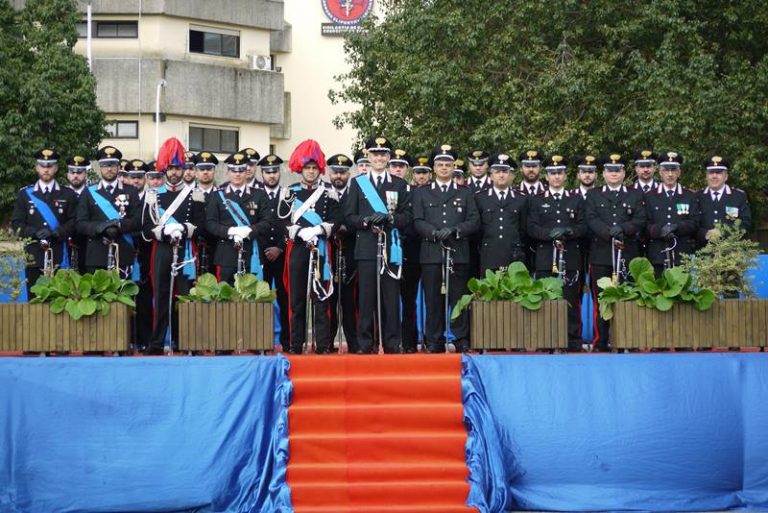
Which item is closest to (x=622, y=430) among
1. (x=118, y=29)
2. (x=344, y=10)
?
(x=118, y=29)

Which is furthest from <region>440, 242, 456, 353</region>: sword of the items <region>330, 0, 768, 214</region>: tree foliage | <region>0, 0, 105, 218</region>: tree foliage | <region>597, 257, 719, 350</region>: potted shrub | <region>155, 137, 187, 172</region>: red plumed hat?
<region>0, 0, 105, 218</region>: tree foliage

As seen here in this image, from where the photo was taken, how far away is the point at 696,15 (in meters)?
23.1

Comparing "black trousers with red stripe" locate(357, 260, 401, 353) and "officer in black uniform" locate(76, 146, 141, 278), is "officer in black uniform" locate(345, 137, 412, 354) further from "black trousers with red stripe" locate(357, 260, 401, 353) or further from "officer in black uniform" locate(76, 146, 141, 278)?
"officer in black uniform" locate(76, 146, 141, 278)

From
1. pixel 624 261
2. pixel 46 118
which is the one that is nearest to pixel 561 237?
pixel 624 261

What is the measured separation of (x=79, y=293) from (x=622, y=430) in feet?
15.1

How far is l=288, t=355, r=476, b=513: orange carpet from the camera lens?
32.9 feet

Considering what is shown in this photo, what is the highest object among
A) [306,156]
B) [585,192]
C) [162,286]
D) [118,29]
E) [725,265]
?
[118,29]

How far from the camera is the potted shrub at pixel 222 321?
1147cm

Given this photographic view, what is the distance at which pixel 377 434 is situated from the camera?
411 inches

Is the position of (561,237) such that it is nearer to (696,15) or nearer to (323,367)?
(323,367)

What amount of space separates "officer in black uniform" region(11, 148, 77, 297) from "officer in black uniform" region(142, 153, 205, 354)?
80cm

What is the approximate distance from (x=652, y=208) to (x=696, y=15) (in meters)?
10.5

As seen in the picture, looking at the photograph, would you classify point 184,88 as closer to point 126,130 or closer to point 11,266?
point 126,130

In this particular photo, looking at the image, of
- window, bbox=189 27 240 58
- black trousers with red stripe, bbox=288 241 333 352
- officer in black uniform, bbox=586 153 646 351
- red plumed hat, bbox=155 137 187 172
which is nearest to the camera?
black trousers with red stripe, bbox=288 241 333 352
